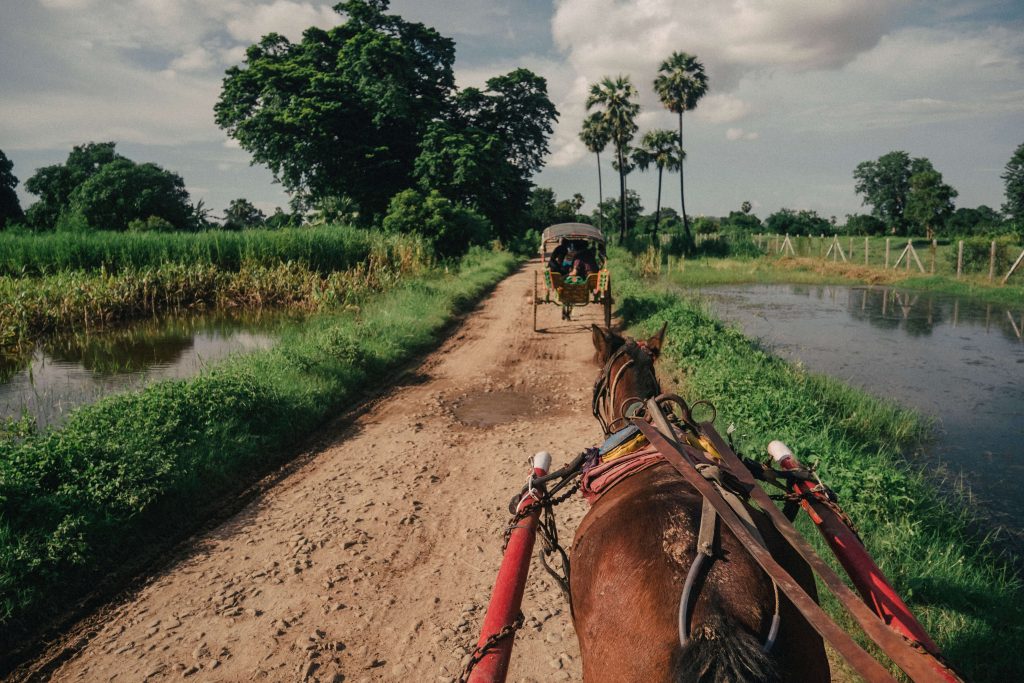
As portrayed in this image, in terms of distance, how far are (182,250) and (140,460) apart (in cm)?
1338

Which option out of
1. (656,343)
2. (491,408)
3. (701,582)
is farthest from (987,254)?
(701,582)

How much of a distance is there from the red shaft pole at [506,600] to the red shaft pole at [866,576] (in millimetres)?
1125

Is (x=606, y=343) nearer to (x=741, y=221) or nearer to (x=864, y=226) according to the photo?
(x=864, y=226)

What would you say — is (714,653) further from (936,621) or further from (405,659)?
(936,621)

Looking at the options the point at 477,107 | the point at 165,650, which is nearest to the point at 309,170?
the point at 477,107

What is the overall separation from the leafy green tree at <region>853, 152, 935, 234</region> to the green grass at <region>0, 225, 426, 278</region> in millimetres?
79439

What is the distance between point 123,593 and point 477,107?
32.5m

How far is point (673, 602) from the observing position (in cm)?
175

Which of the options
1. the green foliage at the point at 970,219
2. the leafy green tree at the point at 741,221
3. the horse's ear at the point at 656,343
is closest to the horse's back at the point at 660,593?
the horse's ear at the point at 656,343

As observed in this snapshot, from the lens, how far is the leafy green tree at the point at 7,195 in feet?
137

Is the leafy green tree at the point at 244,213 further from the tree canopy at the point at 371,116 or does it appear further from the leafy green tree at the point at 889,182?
the leafy green tree at the point at 889,182

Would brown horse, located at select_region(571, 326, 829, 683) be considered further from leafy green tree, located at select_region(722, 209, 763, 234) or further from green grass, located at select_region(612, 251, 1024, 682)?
leafy green tree, located at select_region(722, 209, 763, 234)

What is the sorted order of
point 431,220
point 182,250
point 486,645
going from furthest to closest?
point 431,220 < point 182,250 < point 486,645

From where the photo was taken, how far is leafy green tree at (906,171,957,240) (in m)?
51.8
